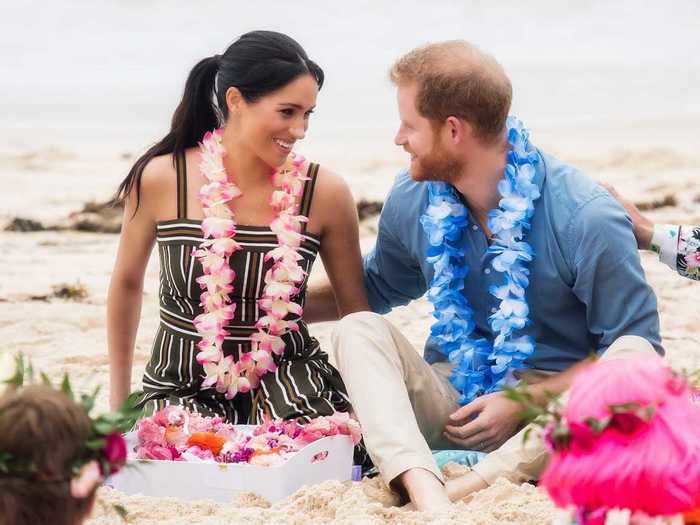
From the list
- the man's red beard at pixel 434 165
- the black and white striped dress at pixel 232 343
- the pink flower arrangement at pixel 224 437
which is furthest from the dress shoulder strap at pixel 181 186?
the man's red beard at pixel 434 165

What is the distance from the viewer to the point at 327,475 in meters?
3.53

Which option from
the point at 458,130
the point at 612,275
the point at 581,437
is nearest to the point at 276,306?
the point at 458,130

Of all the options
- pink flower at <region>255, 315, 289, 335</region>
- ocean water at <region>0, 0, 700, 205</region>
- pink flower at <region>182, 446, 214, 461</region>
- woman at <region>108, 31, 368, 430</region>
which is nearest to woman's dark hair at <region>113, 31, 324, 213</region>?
woman at <region>108, 31, 368, 430</region>

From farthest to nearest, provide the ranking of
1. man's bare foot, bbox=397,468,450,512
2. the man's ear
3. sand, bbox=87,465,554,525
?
the man's ear, man's bare foot, bbox=397,468,450,512, sand, bbox=87,465,554,525

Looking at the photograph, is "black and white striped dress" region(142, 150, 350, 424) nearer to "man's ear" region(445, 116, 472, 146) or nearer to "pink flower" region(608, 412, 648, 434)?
"man's ear" region(445, 116, 472, 146)

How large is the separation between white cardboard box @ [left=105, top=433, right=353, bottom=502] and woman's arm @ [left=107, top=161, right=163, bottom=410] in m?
0.73

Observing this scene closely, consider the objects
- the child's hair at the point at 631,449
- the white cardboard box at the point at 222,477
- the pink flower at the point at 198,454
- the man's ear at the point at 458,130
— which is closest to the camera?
the child's hair at the point at 631,449

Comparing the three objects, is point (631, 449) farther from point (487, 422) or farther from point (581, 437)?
point (487, 422)

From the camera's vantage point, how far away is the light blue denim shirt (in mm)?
3592

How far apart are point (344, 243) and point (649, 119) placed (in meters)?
12.5

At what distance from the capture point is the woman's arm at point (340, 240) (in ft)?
13.4

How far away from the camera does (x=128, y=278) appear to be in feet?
13.5

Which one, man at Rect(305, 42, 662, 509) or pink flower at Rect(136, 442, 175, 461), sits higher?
man at Rect(305, 42, 662, 509)

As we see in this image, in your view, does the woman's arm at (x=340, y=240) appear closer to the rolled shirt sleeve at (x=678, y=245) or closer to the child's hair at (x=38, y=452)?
the rolled shirt sleeve at (x=678, y=245)
